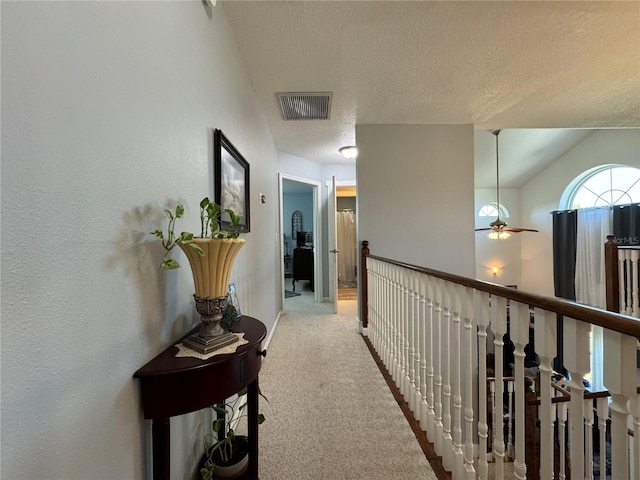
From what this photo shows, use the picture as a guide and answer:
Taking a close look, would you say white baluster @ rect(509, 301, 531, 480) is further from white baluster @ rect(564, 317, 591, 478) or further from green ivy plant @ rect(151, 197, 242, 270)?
green ivy plant @ rect(151, 197, 242, 270)

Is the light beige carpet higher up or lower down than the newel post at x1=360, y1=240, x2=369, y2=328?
lower down

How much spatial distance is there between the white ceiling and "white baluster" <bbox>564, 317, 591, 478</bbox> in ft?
5.70

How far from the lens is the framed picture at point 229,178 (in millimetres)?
1346

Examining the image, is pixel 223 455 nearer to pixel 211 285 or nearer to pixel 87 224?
pixel 211 285

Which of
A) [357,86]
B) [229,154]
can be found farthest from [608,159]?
[229,154]

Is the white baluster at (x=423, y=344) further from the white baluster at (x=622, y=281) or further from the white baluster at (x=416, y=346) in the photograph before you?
the white baluster at (x=622, y=281)

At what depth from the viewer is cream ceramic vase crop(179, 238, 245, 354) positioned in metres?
0.83

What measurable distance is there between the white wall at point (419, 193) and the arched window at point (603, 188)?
4.03m

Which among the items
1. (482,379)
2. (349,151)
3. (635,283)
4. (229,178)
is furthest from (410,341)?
(635,283)

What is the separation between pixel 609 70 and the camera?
7.00ft

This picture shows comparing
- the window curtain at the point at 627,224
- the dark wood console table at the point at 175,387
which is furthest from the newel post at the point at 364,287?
the window curtain at the point at 627,224

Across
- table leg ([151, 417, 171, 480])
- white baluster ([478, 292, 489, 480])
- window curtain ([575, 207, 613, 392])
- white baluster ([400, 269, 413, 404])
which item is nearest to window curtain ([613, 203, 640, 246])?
window curtain ([575, 207, 613, 392])

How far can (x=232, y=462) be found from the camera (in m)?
1.12

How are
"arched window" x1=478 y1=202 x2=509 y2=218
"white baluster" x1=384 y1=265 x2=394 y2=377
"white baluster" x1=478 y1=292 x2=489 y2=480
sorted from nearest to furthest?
"white baluster" x1=478 y1=292 x2=489 y2=480
"white baluster" x1=384 y1=265 x2=394 y2=377
"arched window" x1=478 y1=202 x2=509 y2=218
